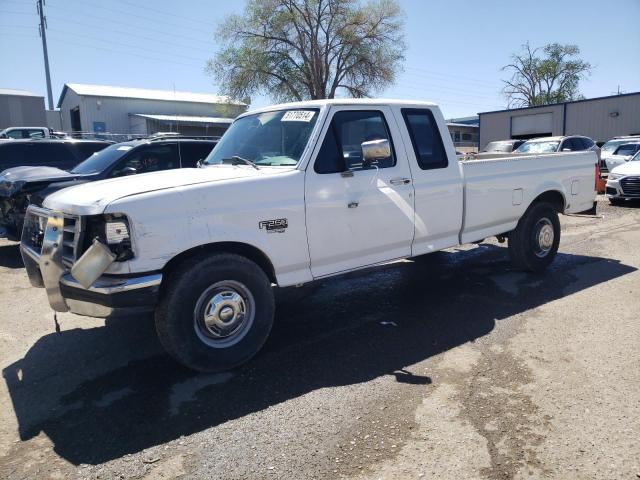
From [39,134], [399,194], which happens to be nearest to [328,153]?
[399,194]

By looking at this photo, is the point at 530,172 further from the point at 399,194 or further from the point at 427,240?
the point at 399,194

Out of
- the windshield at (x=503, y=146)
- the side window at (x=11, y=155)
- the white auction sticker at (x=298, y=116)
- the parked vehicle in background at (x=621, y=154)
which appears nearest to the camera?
the white auction sticker at (x=298, y=116)

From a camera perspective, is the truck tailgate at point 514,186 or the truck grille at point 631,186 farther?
the truck grille at point 631,186

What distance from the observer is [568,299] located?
18.2ft

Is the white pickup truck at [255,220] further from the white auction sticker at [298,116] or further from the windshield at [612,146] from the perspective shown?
the windshield at [612,146]

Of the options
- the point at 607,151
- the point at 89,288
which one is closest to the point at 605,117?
the point at 607,151

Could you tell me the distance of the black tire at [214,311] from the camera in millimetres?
3652

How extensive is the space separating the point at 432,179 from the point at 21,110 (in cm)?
3736

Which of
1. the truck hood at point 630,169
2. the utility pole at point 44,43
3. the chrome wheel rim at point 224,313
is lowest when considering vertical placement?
the chrome wheel rim at point 224,313

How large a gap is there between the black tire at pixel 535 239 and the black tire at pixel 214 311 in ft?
12.5

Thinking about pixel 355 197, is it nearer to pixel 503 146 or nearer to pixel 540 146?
pixel 540 146

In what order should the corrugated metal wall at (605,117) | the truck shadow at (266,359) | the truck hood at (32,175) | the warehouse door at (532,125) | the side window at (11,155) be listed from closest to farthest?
the truck shadow at (266,359), the truck hood at (32,175), the side window at (11,155), the corrugated metal wall at (605,117), the warehouse door at (532,125)

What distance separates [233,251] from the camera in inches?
158

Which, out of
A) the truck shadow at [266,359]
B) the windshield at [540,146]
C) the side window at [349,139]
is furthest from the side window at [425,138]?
the windshield at [540,146]
